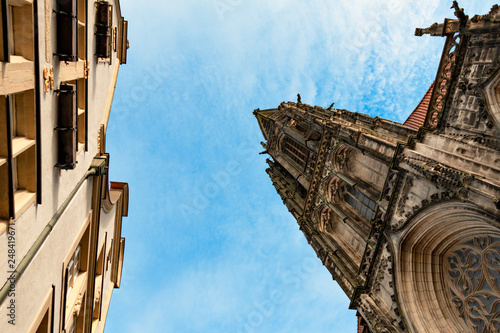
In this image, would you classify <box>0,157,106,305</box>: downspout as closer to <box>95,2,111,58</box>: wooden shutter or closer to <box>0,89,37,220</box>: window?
<box>0,89,37,220</box>: window

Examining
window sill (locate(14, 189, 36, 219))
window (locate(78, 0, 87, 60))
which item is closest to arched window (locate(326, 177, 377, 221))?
window (locate(78, 0, 87, 60))

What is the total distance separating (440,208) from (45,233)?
14794mm

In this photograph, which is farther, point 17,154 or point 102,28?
point 102,28

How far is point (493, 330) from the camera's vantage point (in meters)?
12.6

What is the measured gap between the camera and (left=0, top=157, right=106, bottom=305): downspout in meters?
7.07

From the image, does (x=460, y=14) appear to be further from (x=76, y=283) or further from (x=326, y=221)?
(x=76, y=283)

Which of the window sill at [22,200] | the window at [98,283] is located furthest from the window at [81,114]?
the window at [98,283]

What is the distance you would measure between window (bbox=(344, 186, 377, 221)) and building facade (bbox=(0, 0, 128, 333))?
15812mm

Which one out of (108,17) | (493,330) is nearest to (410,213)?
(493,330)

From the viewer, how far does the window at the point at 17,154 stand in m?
6.64

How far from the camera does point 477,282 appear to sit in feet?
44.7

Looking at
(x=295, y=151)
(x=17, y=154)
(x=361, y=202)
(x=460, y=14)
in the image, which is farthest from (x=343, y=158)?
(x=17, y=154)

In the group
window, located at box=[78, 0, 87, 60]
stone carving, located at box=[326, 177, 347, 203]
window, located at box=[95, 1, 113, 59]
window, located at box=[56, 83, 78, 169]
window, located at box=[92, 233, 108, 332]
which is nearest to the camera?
window, located at box=[56, 83, 78, 169]

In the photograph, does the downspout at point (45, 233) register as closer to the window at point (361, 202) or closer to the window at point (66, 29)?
the window at point (66, 29)
